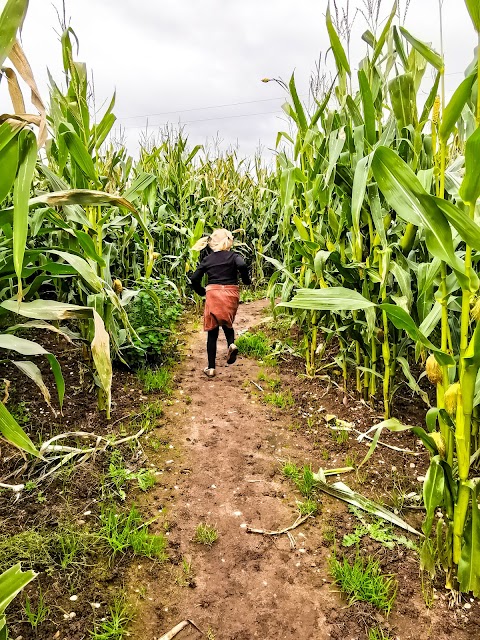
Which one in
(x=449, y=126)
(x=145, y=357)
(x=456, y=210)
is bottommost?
(x=145, y=357)

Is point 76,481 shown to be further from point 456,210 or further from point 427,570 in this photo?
point 456,210

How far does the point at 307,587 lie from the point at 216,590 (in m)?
0.37

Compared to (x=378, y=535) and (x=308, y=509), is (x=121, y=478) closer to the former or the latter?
(x=308, y=509)

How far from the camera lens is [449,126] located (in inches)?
58.1

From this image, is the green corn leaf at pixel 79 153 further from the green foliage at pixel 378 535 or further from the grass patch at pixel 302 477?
the green foliage at pixel 378 535

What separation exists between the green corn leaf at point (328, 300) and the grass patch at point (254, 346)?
2.58 m

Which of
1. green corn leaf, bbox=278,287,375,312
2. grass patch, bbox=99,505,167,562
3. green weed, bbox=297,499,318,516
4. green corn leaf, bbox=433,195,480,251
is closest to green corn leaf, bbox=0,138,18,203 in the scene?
green corn leaf, bbox=278,287,375,312

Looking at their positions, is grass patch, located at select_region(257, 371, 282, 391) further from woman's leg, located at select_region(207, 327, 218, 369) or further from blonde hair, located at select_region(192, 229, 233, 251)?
blonde hair, located at select_region(192, 229, 233, 251)

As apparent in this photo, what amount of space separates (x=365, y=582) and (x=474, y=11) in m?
2.00

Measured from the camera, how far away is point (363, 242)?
294cm

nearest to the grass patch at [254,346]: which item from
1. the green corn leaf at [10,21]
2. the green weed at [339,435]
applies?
the green weed at [339,435]

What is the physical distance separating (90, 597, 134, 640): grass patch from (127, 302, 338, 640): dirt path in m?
0.05

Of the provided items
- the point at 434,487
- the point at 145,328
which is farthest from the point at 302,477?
the point at 145,328

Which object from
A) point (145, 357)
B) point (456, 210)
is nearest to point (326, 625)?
point (456, 210)
